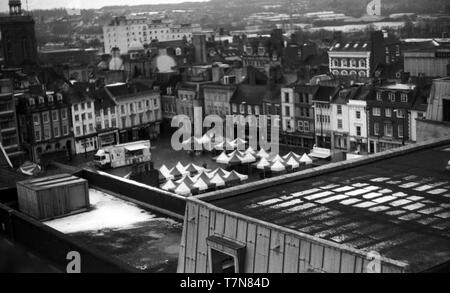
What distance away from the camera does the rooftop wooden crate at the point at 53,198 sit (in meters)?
15.7

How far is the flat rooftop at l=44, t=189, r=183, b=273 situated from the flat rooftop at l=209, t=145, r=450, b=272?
285 cm

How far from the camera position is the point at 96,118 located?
4397cm

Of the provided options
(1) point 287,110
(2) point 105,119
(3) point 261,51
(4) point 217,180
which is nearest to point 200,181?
(4) point 217,180

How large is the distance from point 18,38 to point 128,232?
152 ft

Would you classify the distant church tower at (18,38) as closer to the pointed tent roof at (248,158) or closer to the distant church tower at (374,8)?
the pointed tent roof at (248,158)

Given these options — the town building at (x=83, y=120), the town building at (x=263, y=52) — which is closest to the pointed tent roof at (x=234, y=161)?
the town building at (x=83, y=120)

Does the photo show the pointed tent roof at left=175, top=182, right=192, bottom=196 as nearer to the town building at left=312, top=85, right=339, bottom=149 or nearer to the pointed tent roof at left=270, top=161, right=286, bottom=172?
the pointed tent roof at left=270, top=161, right=286, bottom=172

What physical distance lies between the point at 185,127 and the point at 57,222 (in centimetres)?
3043

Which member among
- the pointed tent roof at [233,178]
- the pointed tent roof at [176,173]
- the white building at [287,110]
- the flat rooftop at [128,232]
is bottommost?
the pointed tent roof at [176,173]

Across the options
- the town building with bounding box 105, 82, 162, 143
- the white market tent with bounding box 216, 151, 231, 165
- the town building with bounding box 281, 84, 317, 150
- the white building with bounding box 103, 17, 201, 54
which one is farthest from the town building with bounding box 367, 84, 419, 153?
the white building with bounding box 103, 17, 201, 54

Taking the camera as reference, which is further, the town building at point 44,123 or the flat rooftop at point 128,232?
the town building at point 44,123

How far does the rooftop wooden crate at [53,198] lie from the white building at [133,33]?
265ft

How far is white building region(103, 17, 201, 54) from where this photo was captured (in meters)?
101
